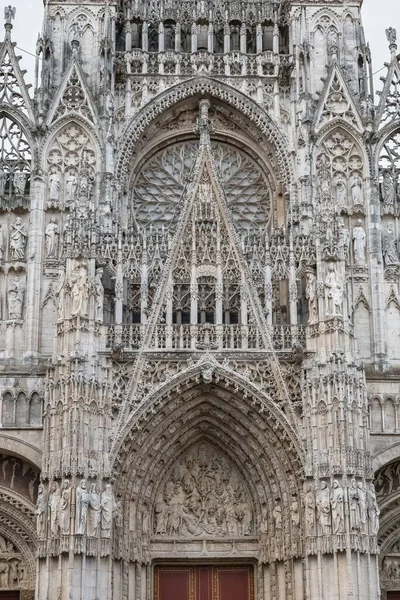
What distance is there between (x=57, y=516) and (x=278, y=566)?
4892 millimetres

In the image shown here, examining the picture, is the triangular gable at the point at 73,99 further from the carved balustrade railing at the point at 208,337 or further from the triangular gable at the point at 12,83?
the carved balustrade railing at the point at 208,337

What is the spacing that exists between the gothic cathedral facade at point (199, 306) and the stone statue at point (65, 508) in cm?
5

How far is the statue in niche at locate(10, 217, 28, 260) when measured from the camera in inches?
897

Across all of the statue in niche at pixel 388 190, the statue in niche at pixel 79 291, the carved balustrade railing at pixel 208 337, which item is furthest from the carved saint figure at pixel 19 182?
the statue in niche at pixel 388 190

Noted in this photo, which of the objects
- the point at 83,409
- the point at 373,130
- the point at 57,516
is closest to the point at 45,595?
the point at 57,516

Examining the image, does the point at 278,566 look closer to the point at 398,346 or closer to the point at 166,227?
the point at 398,346

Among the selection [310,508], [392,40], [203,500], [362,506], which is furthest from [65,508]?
[392,40]

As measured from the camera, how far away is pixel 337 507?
63.4ft

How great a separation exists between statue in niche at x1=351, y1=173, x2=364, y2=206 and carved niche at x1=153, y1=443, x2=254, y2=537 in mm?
6949

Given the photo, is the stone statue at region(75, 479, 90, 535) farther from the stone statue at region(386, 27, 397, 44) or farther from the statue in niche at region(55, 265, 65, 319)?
the stone statue at region(386, 27, 397, 44)

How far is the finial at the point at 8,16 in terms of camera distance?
24.6m

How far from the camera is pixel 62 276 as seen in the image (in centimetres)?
2120

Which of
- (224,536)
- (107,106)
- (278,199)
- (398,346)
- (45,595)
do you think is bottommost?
(45,595)

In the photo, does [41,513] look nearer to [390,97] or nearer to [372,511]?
[372,511]
